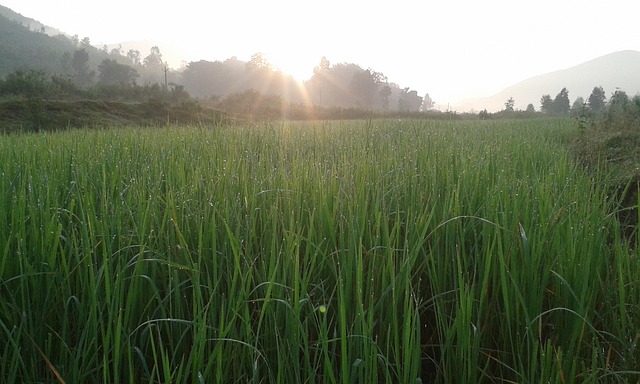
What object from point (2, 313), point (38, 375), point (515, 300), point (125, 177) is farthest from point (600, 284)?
point (125, 177)

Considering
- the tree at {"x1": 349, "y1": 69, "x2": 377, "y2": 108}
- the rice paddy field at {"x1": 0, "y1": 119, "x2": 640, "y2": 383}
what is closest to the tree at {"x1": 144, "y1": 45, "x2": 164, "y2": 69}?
the tree at {"x1": 349, "y1": 69, "x2": 377, "y2": 108}

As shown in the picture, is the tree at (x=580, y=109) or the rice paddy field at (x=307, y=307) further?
the tree at (x=580, y=109)

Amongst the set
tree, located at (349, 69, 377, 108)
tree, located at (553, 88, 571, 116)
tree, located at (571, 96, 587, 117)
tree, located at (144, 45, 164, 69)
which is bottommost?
tree, located at (571, 96, 587, 117)

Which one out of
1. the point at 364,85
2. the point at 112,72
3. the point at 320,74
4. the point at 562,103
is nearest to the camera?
the point at 112,72

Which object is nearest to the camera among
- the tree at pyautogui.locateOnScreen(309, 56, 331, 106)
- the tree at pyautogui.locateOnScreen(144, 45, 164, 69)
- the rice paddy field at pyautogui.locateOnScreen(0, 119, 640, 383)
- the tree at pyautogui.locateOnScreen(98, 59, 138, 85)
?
the rice paddy field at pyautogui.locateOnScreen(0, 119, 640, 383)

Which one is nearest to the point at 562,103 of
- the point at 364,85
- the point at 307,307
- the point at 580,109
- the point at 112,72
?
the point at 364,85

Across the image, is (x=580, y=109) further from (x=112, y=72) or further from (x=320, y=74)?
(x=320, y=74)

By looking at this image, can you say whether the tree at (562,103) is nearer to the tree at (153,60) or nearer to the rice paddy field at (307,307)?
the rice paddy field at (307,307)

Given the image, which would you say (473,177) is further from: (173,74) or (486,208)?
(173,74)

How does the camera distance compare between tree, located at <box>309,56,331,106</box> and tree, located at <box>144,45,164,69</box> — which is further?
tree, located at <box>144,45,164,69</box>

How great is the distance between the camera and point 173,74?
295ft

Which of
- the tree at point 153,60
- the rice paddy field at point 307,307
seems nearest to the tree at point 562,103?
the rice paddy field at point 307,307

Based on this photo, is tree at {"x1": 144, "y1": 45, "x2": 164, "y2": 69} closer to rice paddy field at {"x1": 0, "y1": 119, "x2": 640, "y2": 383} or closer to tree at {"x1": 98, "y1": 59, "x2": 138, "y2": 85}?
tree at {"x1": 98, "y1": 59, "x2": 138, "y2": 85}

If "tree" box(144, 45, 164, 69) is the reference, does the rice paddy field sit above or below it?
below
